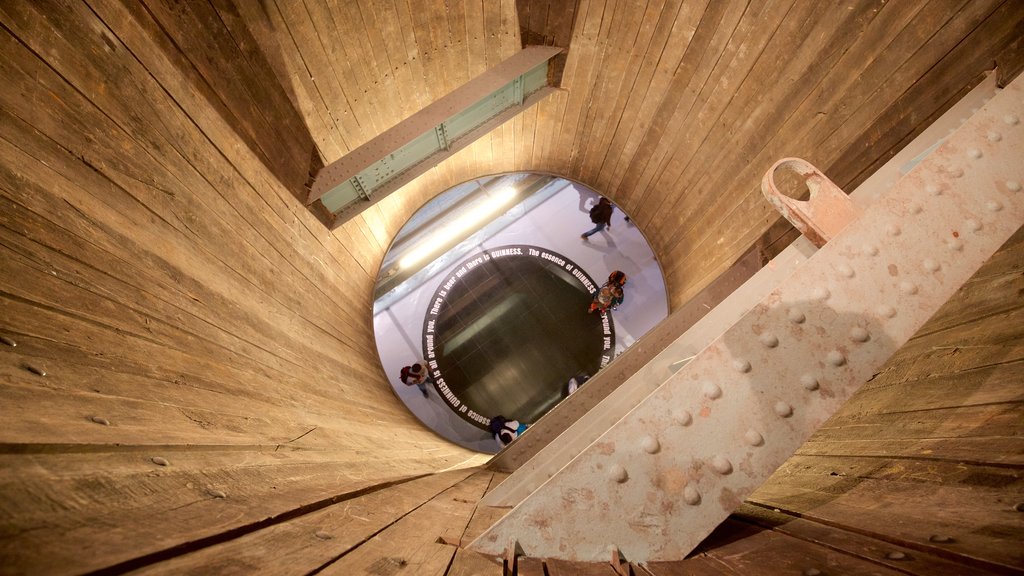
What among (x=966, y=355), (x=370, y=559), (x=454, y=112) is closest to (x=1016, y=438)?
(x=966, y=355)

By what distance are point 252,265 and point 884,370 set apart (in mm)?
3091

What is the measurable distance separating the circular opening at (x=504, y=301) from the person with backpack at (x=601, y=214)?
0.21 feet

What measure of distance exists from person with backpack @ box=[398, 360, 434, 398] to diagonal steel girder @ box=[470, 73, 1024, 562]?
4814 millimetres

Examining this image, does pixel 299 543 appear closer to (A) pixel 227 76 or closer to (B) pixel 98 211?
(B) pixel 98 211

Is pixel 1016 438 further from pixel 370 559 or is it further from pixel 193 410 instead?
pixel 193 410

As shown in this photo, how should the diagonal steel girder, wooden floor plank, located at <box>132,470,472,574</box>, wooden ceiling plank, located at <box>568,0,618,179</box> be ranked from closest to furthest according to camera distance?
wooden floor plank, located at <box>132,470,472,574</box> < the diagonal steel girder < wooden ceiling plank, located at <box>568,0,618,179</box>

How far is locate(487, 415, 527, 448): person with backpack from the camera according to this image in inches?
212

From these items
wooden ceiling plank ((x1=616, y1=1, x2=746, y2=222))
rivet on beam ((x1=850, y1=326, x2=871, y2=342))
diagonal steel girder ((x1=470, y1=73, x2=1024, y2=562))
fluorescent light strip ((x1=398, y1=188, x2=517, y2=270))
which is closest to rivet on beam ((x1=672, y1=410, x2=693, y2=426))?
diagonal steel girder ((x1=470, y1=73, x2=1024, y2=562))

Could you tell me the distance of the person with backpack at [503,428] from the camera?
5391 mm

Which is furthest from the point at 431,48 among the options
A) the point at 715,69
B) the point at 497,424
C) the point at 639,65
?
the point at 497,424

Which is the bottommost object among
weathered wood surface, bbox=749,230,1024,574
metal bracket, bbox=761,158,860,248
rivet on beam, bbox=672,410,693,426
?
weathered wood surface, bbox=749,230,1024,574

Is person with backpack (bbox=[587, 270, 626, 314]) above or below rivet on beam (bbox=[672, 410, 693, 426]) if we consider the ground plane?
above

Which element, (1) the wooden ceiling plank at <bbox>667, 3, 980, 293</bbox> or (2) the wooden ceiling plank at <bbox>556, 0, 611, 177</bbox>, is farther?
(2) the wooden ceiling plank at <bbox>556, 0, 611, 177</bbox>

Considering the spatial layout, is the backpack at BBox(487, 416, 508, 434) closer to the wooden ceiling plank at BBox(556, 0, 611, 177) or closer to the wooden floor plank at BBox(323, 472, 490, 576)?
the wooden ceiling plank at BBox(556, 0, 611, 177)
